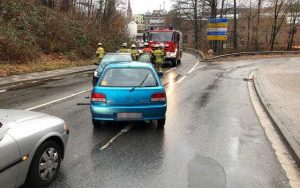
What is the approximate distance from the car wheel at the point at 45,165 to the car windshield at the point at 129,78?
10.3 feet

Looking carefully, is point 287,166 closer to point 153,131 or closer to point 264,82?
point 153,131

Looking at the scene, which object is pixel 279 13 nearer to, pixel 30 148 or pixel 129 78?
pixel 129 78

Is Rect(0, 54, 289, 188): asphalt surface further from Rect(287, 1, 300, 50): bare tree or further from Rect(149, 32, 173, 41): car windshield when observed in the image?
Rect(287, 1, 300, 50): bare tree

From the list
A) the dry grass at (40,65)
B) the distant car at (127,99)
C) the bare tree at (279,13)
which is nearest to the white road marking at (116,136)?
the distant car at (127,99)

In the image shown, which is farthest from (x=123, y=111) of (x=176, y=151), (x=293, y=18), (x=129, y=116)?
(x=293, y=18)

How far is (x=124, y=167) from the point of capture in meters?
5.98

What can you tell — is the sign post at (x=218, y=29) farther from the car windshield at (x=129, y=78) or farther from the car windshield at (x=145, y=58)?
the car windshield at (x=129, y=78)

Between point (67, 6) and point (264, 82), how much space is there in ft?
84.4

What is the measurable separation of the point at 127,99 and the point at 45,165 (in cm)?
323

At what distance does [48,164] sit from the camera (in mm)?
5117

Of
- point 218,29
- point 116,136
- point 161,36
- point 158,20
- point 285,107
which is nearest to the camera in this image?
point 116,136

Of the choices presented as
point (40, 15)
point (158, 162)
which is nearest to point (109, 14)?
point (40, 15)

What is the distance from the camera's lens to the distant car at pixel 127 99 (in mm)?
8016

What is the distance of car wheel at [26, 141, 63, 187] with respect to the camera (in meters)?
4.78
